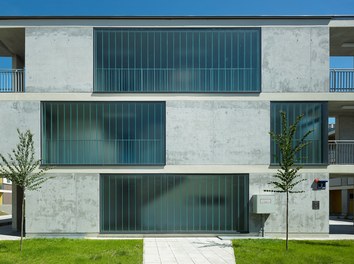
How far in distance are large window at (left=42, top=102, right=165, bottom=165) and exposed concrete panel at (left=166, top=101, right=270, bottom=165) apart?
0.61 m

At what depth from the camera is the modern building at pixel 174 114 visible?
59.0ft

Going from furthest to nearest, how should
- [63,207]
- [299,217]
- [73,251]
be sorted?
[299,217]
[63,207]
[73,251]

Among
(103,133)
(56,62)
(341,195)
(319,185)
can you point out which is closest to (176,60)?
(103,133)

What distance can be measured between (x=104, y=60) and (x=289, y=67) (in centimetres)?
875

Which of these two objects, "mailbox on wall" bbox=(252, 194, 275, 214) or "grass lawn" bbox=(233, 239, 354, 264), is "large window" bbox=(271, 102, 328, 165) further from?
"grass lawn" bbox=(233, 239, 354, 264)

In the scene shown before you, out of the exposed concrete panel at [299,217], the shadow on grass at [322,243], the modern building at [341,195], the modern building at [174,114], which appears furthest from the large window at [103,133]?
the modern building at [341,195]

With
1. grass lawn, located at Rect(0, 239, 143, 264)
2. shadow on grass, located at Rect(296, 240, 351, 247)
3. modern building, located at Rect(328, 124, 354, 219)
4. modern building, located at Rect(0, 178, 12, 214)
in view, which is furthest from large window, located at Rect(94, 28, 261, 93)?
modern building, located at Rect(0, 178, 12, 214)

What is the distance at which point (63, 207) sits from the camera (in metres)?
17.8

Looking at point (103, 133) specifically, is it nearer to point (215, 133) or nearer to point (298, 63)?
point (215, 133)

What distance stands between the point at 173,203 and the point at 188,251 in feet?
12.2

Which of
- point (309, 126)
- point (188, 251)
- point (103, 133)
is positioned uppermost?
point (309, 126)

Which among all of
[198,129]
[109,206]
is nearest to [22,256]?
[109,206]

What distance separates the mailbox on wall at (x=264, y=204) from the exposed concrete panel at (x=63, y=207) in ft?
23.8

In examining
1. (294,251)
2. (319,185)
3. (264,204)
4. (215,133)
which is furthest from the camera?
(215,133)
